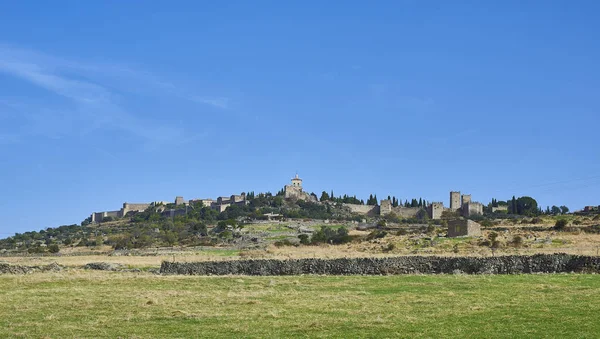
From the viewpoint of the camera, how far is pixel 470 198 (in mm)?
174000

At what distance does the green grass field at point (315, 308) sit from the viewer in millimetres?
14617

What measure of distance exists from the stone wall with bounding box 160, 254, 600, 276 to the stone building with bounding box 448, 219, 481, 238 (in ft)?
95.7

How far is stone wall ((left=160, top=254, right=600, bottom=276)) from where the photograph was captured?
26.8 m

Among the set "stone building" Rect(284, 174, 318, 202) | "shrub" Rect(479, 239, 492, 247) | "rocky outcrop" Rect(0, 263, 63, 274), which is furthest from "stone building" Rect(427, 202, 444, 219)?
"rocky outcrop" Rect(0, 263, 63, 274)

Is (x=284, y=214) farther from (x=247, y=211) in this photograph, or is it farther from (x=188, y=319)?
(x=188, y=319)

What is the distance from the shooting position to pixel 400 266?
29312mm

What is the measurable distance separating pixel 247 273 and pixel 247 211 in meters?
126

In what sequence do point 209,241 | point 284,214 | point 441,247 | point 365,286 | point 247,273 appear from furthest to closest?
point 284,214
point 209,241
point 441,247
point 247,273
point 365,286

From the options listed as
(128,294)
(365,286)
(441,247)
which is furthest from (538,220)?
(128,294)

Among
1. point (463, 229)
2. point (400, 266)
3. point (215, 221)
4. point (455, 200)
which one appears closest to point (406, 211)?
point (455, 200)

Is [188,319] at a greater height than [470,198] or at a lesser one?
lesser

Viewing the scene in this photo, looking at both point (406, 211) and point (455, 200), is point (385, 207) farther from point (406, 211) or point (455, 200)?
point (455, 200)

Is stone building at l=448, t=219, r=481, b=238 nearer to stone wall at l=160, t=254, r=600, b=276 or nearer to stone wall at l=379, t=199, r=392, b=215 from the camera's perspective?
stone wall at l=160, t=254, r=600, b=276

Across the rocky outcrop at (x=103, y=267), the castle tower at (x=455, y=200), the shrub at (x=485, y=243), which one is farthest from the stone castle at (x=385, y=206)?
the rocky outcrop at (x=103, y=267)
